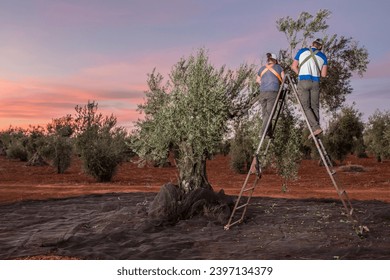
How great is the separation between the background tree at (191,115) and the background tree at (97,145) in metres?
13.6

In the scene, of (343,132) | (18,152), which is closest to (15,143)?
(18,152)

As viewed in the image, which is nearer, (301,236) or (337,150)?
(301,236)

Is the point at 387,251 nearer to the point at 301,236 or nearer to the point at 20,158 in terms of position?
the point at 301,236

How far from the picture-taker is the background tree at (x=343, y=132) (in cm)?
4719

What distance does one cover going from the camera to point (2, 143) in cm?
7844

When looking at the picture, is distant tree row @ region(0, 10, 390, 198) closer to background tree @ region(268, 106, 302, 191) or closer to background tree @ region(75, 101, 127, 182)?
background tree @ region(268, 106, 302, 191)

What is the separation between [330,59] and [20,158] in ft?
169

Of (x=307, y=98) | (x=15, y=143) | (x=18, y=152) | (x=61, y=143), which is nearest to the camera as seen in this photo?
(x=307, y=98)

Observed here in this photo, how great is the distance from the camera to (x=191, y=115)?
1681cm

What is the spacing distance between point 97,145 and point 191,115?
54.9 ft

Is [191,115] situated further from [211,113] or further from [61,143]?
[61,143]

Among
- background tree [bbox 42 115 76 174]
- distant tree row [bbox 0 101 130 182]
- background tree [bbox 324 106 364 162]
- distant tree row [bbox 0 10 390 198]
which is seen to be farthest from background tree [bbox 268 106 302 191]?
background tree [bbox 324 106 364 162]

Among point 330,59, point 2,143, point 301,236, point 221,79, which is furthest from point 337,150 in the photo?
point 2,143

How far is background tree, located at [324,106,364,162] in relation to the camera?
47.2 m
